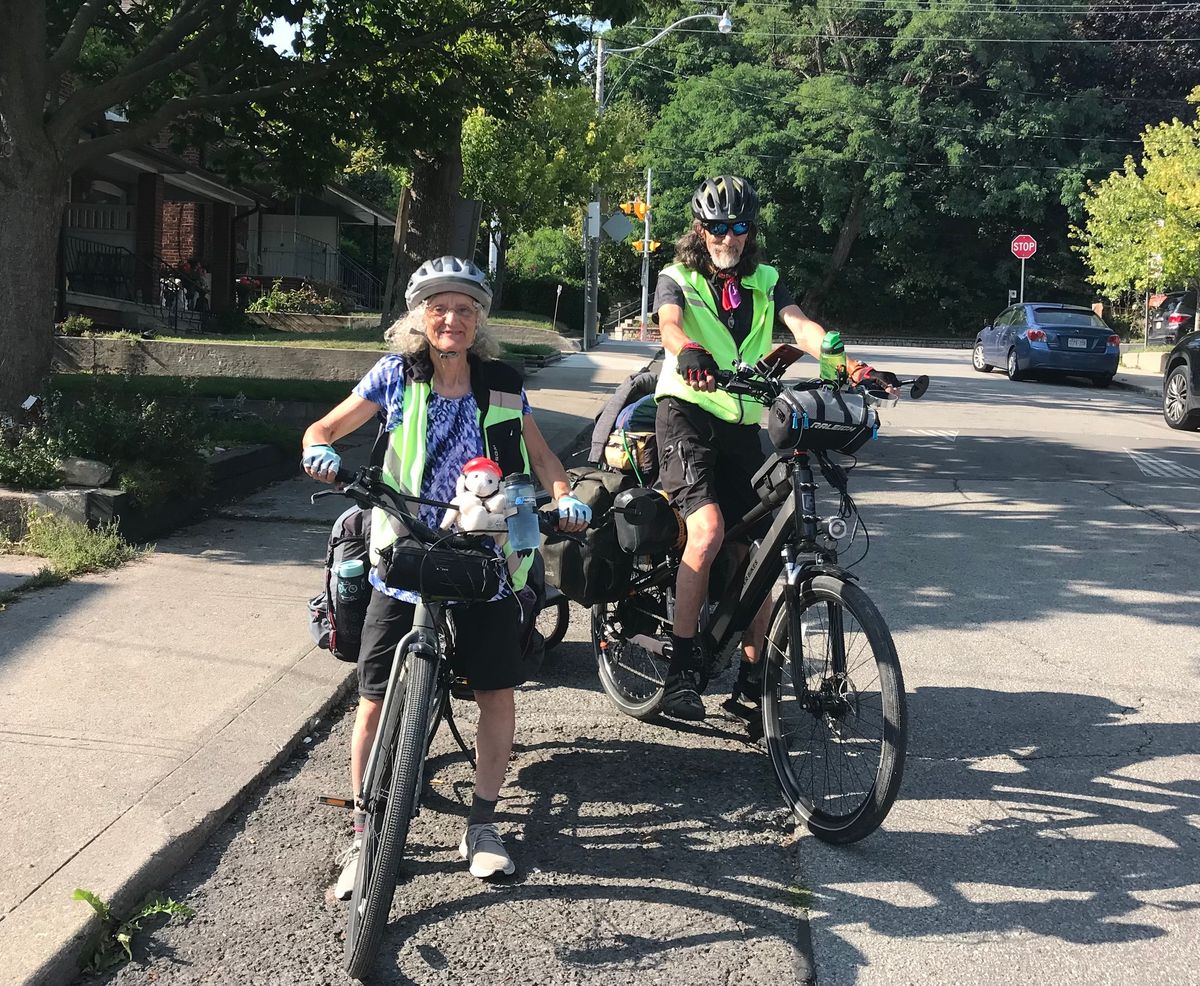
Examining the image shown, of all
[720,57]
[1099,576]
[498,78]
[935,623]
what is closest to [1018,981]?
[935,623]

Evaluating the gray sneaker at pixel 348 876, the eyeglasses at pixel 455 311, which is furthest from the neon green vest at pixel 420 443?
the gray sneaker at pixel 348 876

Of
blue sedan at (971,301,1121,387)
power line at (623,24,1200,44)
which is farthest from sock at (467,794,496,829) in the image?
power line at (623,24,1200,44)

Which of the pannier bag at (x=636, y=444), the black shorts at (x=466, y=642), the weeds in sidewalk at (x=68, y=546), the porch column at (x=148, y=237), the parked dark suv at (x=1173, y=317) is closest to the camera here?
the black shorts at (x=466, y=642)

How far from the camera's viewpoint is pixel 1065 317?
24641 millimetres

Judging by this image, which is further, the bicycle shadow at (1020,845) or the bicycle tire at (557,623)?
the bicycle tire at (557,623)

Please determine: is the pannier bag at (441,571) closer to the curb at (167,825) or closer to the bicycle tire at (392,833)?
the bicycle tire at (392,833)

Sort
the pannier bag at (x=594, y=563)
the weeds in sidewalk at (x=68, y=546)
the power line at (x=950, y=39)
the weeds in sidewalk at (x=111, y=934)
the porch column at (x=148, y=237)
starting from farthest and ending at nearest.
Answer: the power line at (x=950, y=39)
the porch column at (x=148, y=237)
the weeds in sidewalk at (x=68, y=546)
the pannier bag at (x=594, y=563)
the weeds in sidewalk at (x=111, y=934)

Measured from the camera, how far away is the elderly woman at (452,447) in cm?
357

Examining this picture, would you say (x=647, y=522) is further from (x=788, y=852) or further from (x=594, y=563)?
(x=788, y=852)

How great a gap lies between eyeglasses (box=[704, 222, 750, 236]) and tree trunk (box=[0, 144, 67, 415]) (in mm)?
5438

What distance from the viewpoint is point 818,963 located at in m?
3.24

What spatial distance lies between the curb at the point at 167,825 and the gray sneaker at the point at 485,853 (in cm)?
85

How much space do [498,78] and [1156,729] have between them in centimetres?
854

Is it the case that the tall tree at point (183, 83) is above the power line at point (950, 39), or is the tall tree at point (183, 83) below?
below
